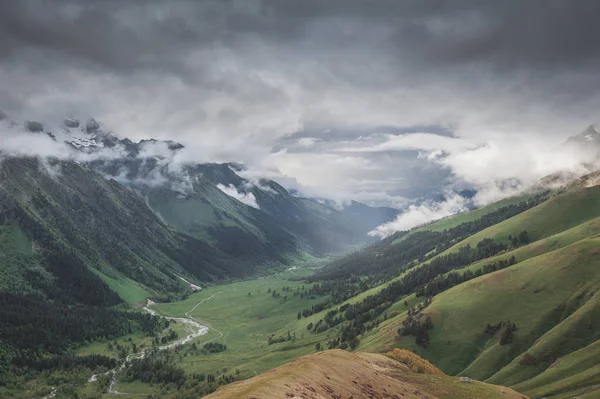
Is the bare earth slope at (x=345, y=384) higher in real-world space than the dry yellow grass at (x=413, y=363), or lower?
higher

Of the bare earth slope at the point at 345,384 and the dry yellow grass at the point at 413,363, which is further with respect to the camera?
the dry yellow grass at the point at 413,363

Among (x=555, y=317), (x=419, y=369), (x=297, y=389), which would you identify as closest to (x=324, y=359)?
(x=297, y=389)

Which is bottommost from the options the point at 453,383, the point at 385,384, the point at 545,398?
the point at 545,398

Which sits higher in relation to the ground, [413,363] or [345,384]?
[345,384]

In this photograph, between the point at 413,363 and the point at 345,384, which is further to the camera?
the point at 413,363

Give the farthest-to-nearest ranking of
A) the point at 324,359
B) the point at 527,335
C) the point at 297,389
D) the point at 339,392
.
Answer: the point at 527,335 < the point at 324,359 < the point at 339,392 < the point at 297,389

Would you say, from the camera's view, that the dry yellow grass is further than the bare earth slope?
Yes

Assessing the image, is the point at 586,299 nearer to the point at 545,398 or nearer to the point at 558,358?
the point at 558,358

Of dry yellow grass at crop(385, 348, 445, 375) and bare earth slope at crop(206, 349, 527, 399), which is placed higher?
bare earth slope at crop(206, 349, 527, 399)
